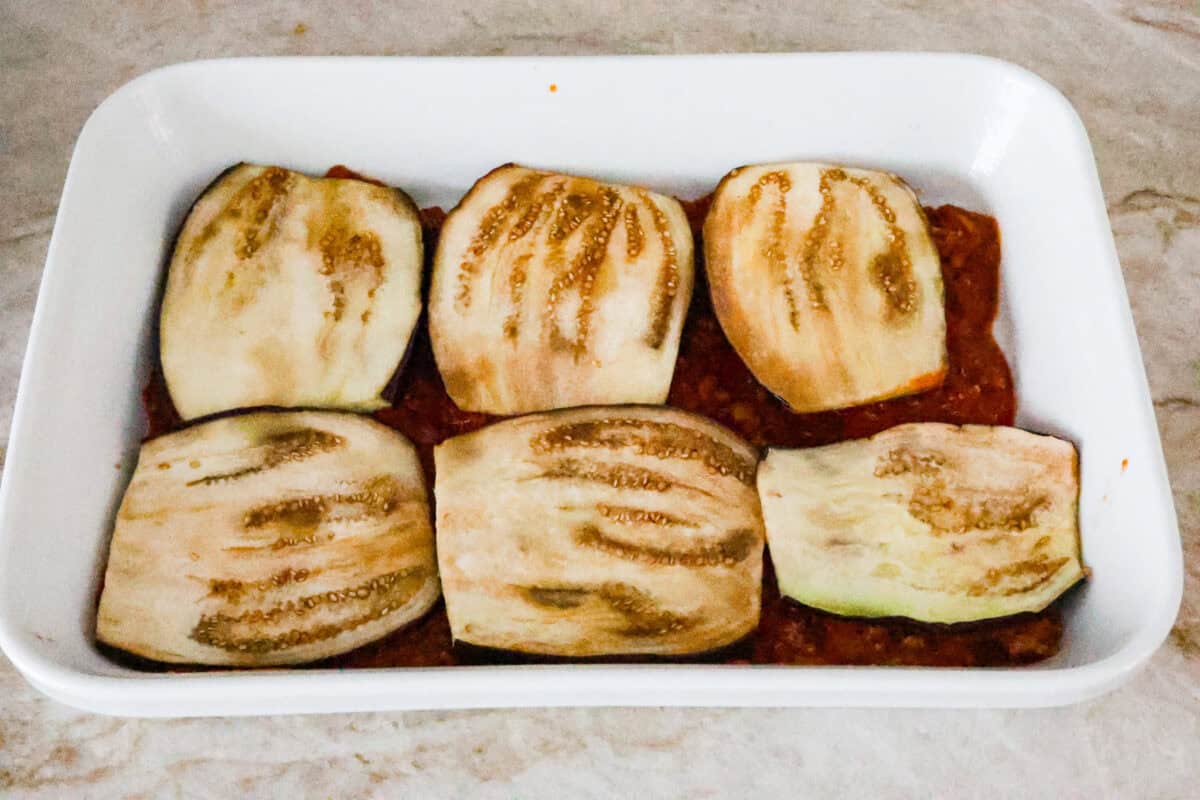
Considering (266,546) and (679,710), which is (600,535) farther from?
(266,546)

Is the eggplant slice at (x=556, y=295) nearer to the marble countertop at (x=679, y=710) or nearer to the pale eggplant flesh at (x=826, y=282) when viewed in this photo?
the pale eggplant flesh at (x=826, y=282)

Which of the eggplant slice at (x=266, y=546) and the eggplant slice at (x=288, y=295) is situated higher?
the eggplant slice at (x=288, y=295)

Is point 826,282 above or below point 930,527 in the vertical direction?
above

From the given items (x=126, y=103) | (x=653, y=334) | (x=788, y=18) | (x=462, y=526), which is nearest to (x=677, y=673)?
(x=462, y=526)

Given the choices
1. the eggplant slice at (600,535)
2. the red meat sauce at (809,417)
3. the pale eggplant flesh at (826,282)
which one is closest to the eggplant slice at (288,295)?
the red meat sauce at (809,417)

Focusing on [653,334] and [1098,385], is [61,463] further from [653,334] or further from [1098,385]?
[1098,385]

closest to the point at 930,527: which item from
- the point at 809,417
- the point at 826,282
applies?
the point at 809,417
